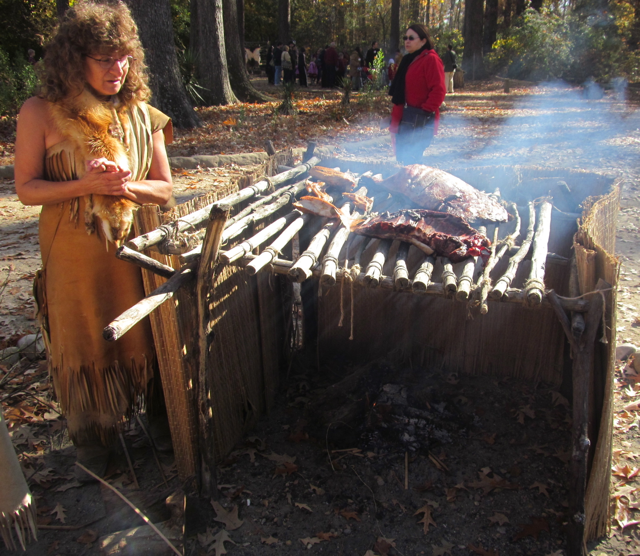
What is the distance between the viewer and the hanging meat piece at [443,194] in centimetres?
317

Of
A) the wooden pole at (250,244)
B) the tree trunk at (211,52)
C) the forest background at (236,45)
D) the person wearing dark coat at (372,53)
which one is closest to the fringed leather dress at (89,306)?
the wooden pole at (250,244)

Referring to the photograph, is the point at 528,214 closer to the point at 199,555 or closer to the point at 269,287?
the point at 269,287

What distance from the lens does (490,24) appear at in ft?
74.8

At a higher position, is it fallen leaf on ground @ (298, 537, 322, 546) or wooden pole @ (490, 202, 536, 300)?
wooden pole @ (490, 202, 536, 300)

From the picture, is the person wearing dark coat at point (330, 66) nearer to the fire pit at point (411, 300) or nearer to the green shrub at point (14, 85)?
the green shrub at point (14, 85)

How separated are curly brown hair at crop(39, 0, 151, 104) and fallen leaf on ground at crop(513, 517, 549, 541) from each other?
9.93ft

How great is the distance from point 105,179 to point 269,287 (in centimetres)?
144

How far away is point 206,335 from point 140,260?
0.55m

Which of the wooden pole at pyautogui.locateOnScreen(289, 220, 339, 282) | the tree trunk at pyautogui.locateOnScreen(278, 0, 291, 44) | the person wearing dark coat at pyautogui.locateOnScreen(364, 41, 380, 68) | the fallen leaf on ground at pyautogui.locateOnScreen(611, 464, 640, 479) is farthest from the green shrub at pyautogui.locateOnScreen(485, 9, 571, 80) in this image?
the wooden pole at pyautogui.locateOnScreen(289, 220, 339, 282)

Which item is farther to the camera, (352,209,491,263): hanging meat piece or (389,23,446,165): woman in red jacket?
(389,23,446,165): woman in red jacket

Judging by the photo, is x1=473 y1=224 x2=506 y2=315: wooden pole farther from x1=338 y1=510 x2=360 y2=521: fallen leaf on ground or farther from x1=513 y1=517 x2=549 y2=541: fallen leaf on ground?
x1=338 y1=510 x2=360 y2=521: fallen leaf on ground

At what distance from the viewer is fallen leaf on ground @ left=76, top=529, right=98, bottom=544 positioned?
8.10 ft

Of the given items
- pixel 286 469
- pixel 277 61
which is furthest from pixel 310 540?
pixel 277 61

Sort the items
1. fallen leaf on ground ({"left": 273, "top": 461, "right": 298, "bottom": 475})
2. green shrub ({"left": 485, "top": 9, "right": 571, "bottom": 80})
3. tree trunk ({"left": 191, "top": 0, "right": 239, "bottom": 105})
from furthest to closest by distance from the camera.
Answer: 1. green shrub ({"left": 485, "top": 9, "right": 571, "bottom": 80})
2. tree trunk ({"left": 191, "top": 0, "right": 239, "bottom": 105})
3. fallen leaf on ground ({"left": 273, "top": 461, "right": 298, "bottom": 475})
